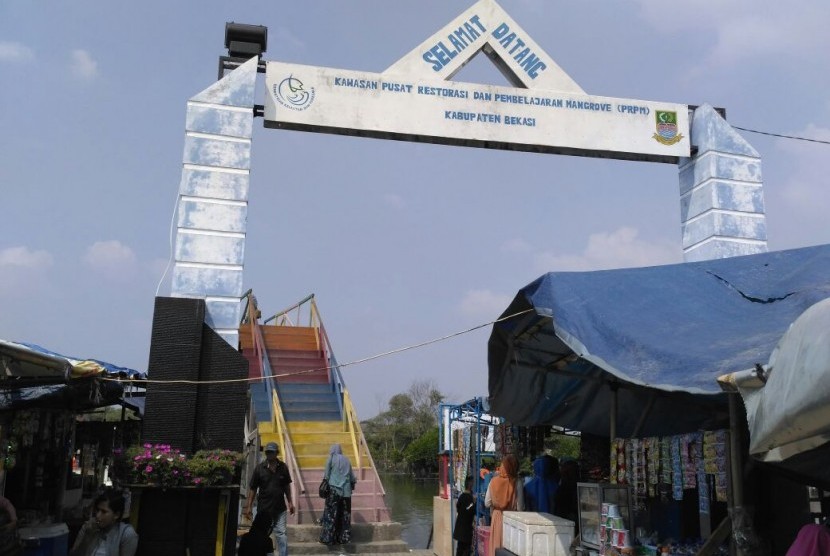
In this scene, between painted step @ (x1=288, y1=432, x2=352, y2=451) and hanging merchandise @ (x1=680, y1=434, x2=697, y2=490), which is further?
painted step @ (x1=288, y1=432, x2=352, y2=451)

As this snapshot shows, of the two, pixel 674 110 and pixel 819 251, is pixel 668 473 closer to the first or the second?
pixel 819 251

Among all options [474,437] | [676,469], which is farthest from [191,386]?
[676,469]

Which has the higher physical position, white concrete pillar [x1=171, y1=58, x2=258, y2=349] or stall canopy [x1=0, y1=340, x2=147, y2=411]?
white concrete pillar [x1=171, y1=58, x2=258, y2=349]

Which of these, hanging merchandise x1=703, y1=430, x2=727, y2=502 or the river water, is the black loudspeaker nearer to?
the river water

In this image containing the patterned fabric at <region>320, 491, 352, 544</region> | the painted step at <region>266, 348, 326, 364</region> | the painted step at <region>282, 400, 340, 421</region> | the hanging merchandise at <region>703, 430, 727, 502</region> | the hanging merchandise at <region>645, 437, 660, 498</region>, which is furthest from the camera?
the painted step at <region>266, 348, 326, 364</region>

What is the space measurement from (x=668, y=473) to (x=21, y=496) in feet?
26.0

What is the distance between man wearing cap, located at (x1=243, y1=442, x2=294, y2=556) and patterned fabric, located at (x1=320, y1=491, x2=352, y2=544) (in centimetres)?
109

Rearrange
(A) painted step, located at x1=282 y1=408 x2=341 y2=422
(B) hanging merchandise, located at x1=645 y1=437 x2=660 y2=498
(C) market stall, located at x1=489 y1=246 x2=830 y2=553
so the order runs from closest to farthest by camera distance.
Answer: (C) market stall, located at x1=489 y1=246 x2=830 y2=553
(B) hanging merchandise, located at x1=645 y1=437 x2=660 y2=498
(A) painted step, located at x1=282 y1=408 x2=341 y2=422

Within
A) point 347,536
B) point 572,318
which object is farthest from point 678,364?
point 347,536

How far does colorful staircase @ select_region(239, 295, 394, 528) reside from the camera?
10.9m

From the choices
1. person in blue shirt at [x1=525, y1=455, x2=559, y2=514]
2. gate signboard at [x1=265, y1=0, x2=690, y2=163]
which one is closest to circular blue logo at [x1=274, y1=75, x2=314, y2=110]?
gate signboard at [x1=265, y1=0, x2=690, y2=163]

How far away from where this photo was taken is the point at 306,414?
13406mm

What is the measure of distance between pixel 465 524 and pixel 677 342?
514 cm

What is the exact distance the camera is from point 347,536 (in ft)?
32.3
